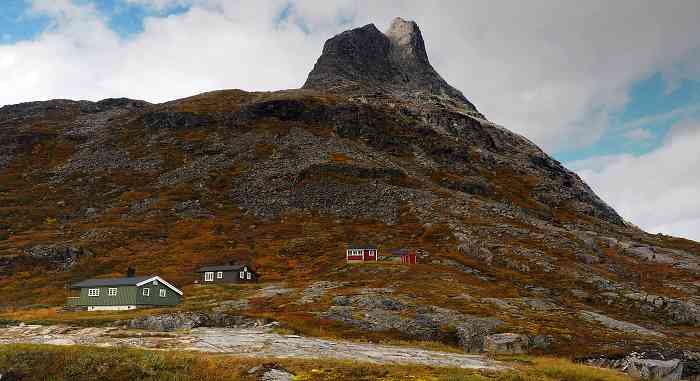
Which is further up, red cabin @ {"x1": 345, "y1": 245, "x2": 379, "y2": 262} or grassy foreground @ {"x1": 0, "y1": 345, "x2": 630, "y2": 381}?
red cabin @ {"x1": 345, "y1": 245, "x2": 379, "y2": 262}

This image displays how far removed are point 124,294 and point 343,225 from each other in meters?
48.7

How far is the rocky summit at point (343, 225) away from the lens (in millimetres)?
56969

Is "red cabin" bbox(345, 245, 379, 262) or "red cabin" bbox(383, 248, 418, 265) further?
"red cabin" bbox(345, 245, 379, 262)

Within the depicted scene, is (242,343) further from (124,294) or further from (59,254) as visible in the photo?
(59,254)

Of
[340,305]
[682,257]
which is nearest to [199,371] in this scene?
[340,305]

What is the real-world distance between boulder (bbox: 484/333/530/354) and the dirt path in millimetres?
4051

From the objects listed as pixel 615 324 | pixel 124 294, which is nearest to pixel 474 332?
pixel 615 324

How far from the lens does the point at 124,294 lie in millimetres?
67250

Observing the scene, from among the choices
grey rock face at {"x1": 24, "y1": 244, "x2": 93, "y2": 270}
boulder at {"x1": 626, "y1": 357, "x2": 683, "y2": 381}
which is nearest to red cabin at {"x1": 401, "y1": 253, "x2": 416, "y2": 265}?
boulder at {"x1": 626, "y1": 357, "x2": 683, "y2": 381}

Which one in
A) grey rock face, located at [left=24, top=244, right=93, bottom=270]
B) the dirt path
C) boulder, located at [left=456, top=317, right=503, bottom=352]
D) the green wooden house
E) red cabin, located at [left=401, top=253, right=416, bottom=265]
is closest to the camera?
the dirt path

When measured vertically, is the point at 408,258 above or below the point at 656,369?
above

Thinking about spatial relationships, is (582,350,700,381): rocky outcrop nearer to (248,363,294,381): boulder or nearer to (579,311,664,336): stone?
(579,311,664,336): stone

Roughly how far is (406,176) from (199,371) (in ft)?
334

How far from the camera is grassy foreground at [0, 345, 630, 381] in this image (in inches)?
1136
